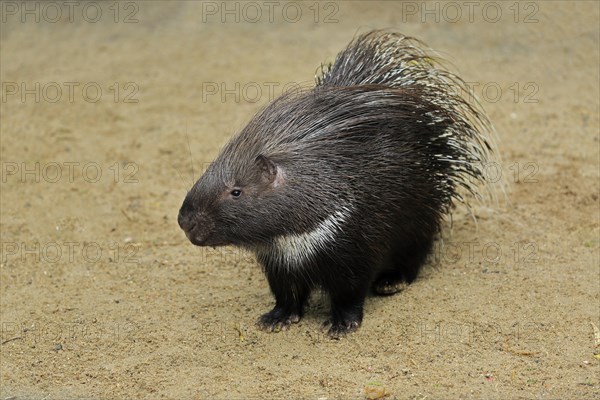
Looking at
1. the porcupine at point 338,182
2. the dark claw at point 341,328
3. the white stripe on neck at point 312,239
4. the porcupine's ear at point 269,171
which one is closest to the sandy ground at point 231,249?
the dark claw at point 341,328

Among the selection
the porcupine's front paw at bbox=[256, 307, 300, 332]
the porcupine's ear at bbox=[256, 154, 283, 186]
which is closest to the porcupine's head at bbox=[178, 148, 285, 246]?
the porcupine's ear at bbox=[256, 154, 283, 186]

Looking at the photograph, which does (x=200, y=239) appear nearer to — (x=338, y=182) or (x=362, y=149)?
(x=338, y=182)

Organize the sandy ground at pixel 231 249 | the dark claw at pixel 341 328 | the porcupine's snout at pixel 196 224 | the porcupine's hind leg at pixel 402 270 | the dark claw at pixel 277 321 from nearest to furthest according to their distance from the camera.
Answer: the porcupine's snout at pixel 196 224 → the sandy ground at pixel 231 249 → the dark claw at pixel 341 328 → the dark claw at pixel 277 321 → the porcupine's hind leg at pixel 402 270

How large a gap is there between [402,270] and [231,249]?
1302mm

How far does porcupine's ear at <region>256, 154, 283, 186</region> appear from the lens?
4.27m

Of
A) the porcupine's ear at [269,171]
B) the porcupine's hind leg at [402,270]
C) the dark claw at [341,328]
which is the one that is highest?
the porcupine's ear at [269,171]

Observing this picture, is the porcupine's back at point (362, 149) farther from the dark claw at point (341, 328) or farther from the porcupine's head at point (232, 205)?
the dark claw at point (341, 328)

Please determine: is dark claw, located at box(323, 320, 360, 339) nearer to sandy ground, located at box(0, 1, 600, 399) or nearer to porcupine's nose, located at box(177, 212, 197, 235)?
sandy ground, located at box(0, 1, 600, 399)

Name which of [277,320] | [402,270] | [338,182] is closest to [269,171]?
[338,182]

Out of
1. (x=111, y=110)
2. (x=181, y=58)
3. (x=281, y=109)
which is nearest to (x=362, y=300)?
(x=281, y=109)

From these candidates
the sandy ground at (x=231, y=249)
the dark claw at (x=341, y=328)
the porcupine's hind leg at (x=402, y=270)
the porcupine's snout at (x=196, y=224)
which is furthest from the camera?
the porcupine's hind leg at (x=402, y=270)

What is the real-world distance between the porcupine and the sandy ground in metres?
0.42

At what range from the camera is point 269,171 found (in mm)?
4281

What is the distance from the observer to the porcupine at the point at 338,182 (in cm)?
428
